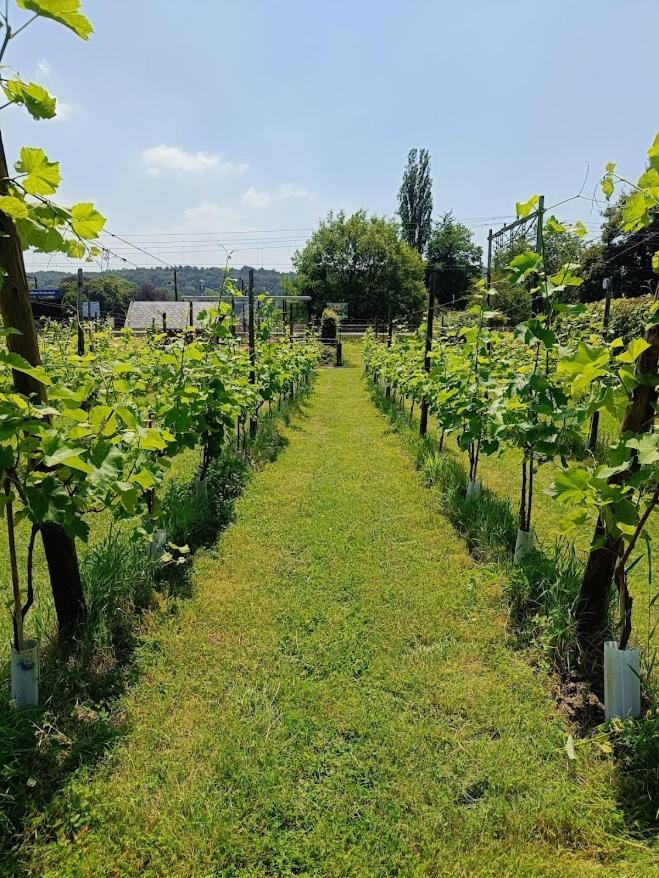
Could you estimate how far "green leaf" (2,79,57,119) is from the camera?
164 centimetres

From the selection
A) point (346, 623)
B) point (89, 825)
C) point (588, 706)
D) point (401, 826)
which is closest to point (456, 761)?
point (401, 826)

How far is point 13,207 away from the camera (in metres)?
1.56

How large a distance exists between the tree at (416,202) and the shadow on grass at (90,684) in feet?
145

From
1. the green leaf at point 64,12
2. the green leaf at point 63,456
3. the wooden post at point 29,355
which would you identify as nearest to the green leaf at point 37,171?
the wooden post at point 29,355

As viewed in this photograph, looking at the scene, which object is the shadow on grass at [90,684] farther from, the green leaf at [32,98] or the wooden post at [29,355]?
the green leaf at [32,98]

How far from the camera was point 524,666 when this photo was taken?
272 cm

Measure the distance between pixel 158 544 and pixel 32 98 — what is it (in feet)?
8.30

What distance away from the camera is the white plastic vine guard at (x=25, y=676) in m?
2.13

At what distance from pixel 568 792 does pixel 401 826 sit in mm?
661

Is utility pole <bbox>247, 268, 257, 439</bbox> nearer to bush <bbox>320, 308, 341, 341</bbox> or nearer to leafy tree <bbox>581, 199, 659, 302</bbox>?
leafy tree <bbox>581, 199, 659, 302</bbox>

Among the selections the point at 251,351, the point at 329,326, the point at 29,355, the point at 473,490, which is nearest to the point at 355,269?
the point at 329,326

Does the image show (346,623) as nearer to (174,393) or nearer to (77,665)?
(77,665)

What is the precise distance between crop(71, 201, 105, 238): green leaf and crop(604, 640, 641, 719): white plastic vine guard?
261 cm

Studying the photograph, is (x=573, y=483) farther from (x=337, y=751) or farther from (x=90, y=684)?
(x=90, y=684)
